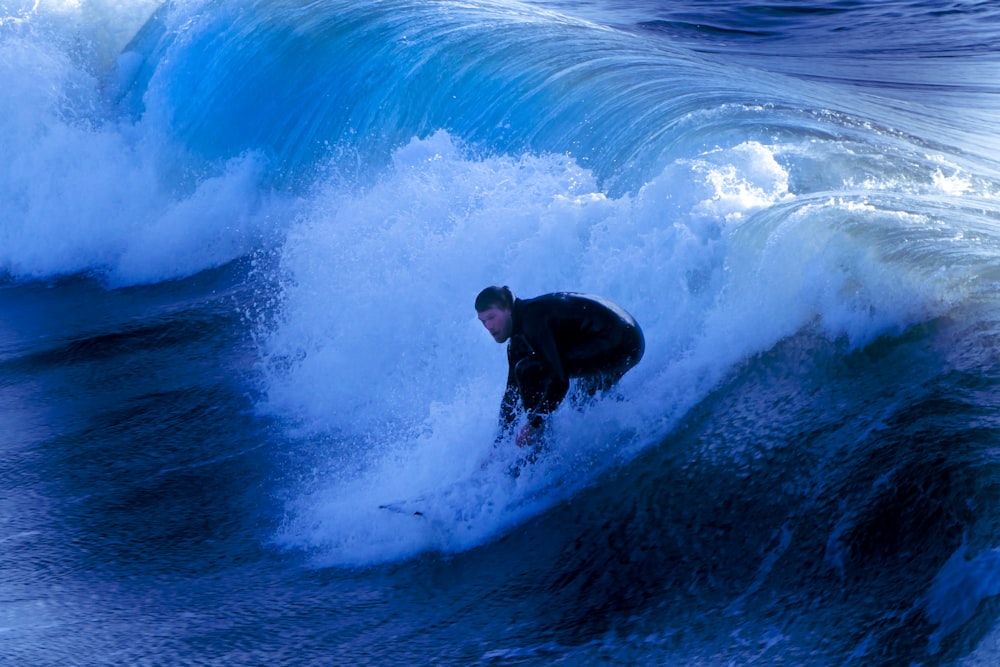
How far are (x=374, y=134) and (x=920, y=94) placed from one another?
6.41 metres

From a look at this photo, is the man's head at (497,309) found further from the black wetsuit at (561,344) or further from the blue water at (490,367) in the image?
the blue water at (490,367)

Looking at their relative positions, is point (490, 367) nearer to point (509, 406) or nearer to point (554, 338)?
point (509, 406)

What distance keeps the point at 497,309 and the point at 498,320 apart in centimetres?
6

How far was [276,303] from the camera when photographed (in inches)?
397

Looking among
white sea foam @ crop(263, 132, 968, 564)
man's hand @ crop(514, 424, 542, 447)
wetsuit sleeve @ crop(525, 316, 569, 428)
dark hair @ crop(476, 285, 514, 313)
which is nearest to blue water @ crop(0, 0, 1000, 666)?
white sea foam @ crop(263, 132, 968, 564)

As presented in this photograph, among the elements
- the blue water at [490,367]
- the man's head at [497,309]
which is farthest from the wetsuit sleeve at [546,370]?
the blue water at [490,367]

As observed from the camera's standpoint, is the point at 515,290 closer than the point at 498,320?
No

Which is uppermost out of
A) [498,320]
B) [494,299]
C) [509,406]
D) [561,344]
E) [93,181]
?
[93,181]

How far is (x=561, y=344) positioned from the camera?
5.97 m

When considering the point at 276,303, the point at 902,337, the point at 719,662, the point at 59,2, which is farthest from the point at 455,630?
the point at 59,2

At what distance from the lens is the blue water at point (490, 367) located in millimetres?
5195

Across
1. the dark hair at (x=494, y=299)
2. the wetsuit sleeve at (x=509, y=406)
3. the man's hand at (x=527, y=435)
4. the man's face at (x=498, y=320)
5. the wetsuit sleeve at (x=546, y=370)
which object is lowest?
the man's hand at (x=527, y=435)

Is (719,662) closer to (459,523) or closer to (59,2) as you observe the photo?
(459,523)

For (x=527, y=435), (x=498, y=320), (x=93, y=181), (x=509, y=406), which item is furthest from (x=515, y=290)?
(x=93, y=181)
